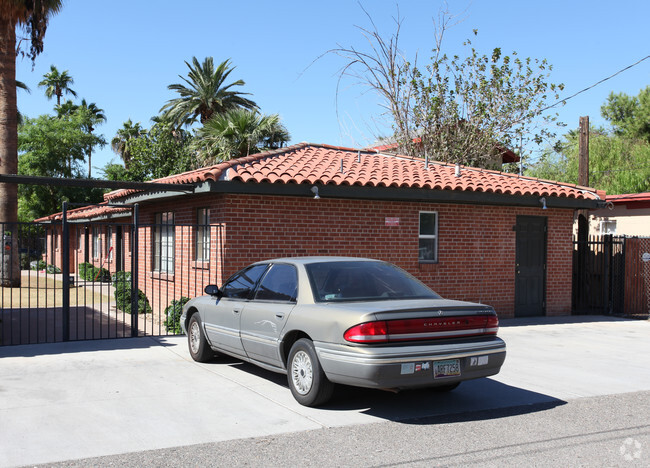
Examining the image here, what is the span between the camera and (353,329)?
19.6ft

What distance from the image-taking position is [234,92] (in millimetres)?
36844

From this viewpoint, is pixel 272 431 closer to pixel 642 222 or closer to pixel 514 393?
pixel 514 393

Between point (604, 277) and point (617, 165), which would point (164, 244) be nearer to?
point (604, 277)

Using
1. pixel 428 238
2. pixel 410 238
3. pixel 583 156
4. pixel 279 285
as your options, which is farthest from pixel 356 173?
pixel 583 156

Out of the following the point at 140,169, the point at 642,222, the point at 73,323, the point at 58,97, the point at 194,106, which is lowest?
the point at 73,323

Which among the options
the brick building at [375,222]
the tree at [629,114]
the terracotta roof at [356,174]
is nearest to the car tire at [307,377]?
the brick building at [375,222]

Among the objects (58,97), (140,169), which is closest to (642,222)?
(140,169)

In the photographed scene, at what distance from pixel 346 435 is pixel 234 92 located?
1304 inches

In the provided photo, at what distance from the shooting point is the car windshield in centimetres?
679

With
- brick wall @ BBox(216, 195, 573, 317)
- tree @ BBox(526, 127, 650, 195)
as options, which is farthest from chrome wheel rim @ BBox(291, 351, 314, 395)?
tree @ BBox(526, 127, 650, 195)

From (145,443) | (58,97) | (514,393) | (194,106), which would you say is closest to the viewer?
(145,443)

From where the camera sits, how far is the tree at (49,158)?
36.5 metres

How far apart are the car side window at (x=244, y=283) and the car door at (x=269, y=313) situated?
0.64ft

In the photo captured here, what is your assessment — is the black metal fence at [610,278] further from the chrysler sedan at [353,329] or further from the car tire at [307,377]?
the car tire at [307,377]
